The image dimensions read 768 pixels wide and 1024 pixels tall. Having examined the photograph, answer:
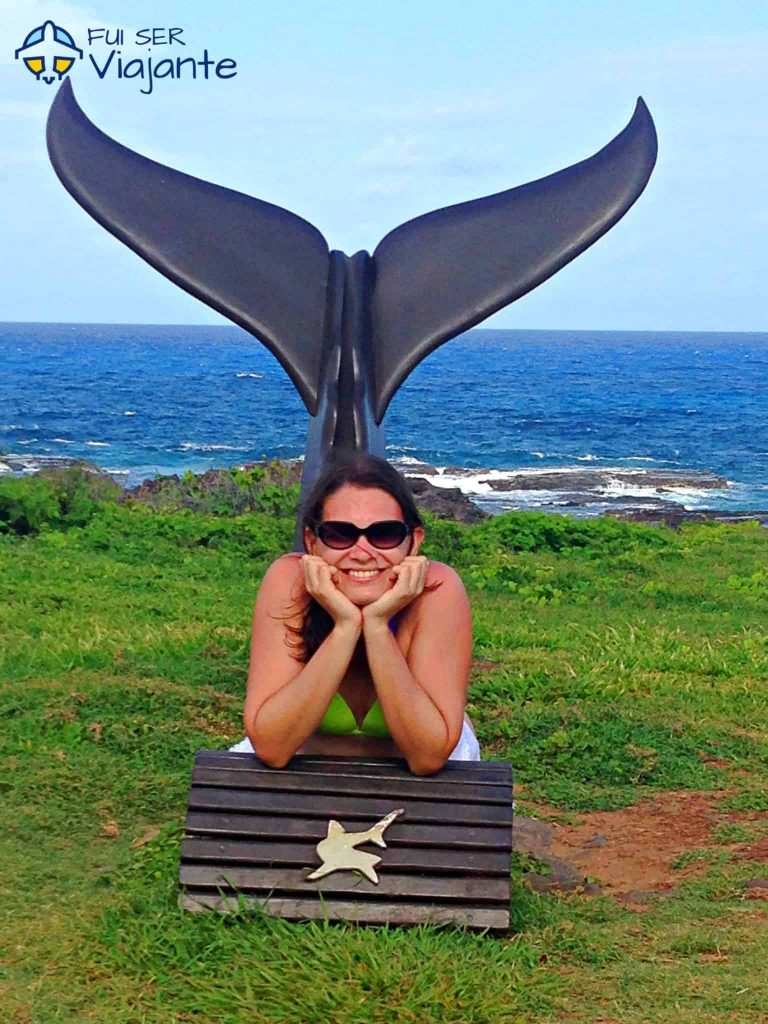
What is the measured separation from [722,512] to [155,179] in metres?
20.5

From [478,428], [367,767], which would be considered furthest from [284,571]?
[478,428]

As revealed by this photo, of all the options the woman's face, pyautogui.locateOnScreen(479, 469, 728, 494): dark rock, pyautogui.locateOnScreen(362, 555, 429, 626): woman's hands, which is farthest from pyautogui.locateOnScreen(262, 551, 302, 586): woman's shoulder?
pyautogui.locateOnScreen(479, 469, 728, 494): dark rock

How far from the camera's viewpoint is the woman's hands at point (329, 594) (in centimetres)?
421

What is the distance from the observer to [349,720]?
15.1 ft

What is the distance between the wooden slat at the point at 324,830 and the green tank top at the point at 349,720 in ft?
1.22

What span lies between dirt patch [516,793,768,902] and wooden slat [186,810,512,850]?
2.48 ft

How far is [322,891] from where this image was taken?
4172 millimetres

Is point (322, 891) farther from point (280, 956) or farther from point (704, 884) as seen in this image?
point (704, 884)

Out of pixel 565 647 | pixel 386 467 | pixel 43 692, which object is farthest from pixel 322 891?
pixel 565 647

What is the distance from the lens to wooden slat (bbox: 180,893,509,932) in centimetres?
414

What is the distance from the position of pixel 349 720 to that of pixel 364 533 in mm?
656

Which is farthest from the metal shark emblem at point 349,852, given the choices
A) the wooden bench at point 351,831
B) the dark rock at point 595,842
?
the dark rock at point 595,842

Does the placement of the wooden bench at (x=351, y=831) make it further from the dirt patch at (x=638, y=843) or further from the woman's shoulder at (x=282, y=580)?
the dirt patch at (x=638, y=843)

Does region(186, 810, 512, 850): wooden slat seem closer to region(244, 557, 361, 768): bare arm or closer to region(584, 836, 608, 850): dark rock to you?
region(244, 557, 361, 768): bare arm
